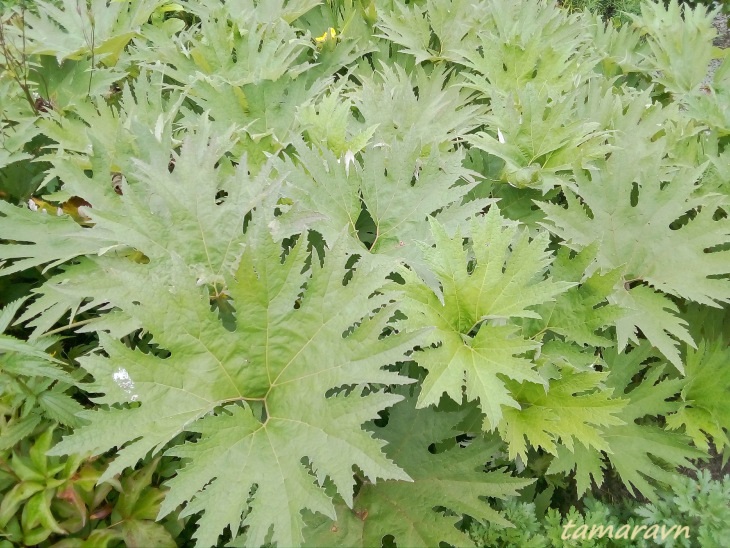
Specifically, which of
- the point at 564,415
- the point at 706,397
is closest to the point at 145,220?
the point at 564,415

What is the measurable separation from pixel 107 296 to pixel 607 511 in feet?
3.84

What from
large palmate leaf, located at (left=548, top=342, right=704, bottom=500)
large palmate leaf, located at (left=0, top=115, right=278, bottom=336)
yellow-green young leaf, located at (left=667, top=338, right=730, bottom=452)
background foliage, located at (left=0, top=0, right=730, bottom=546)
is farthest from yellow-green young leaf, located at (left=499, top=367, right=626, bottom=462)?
large palmate leaf, located at (left=0, top=115, right=278, bottom=336)

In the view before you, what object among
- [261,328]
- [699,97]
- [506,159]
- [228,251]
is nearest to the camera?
[261,328]

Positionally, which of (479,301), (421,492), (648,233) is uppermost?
(648,233)

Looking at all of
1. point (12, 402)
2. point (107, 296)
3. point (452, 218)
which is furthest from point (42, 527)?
point (452, 218)

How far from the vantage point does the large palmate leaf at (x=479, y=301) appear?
1021mm

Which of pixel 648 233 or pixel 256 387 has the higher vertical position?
pixel 648 233

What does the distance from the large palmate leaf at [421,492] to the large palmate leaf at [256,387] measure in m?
0.21

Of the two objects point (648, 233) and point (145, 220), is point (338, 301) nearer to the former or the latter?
point (145, 220)

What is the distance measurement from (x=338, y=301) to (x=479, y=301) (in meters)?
0.31

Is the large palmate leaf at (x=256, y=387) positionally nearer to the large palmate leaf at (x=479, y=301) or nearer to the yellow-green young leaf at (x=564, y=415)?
the large palmate leaf at (x=479, y=301)

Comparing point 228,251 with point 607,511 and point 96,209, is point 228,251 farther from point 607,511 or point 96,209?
point 607,511

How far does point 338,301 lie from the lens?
0.96m

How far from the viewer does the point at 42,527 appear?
3.26ft
